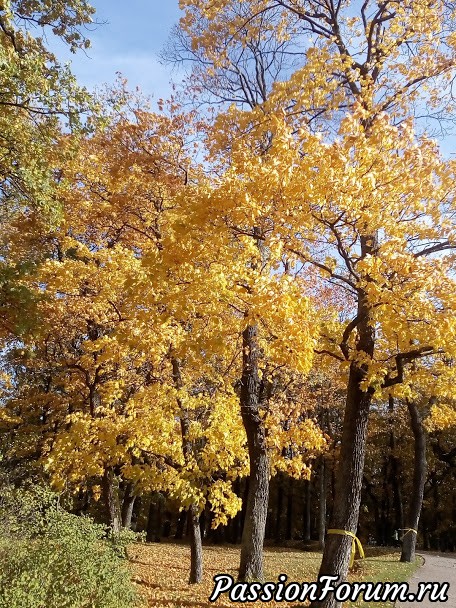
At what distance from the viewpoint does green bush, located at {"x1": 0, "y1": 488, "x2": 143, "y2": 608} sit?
4.73 m

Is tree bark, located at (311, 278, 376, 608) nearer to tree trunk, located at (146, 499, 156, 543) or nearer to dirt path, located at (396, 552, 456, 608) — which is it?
dirt path, located at (396, 552, 456, 608)

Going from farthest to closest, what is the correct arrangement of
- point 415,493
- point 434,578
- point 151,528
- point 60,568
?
point 151,528 → point 415,493 → point 434,578 → point 60,568

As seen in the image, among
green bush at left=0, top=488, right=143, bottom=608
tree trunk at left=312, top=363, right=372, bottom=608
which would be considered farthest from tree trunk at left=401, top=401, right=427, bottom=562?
green bush at left=0, top=488, right=143, bottom=608

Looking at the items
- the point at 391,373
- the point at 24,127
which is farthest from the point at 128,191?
the point at 391,373

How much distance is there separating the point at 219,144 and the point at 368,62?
278cm

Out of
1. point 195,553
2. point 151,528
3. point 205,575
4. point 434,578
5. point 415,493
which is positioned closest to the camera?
point 195,553

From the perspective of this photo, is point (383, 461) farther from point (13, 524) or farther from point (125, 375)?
point (13, 524)

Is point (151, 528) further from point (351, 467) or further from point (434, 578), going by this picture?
point (351, 467)

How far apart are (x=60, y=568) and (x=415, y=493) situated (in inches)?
499

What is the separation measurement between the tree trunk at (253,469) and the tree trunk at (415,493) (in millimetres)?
7582

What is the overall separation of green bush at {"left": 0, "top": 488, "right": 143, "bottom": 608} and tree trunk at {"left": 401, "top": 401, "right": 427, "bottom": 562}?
10664mm

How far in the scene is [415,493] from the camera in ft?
48.0

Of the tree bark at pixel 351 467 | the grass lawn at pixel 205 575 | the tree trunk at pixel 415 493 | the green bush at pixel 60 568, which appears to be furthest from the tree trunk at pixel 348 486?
the tree trunk at pixel 415 493

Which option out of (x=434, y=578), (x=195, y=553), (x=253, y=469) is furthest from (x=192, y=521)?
(x=434, y=578)
